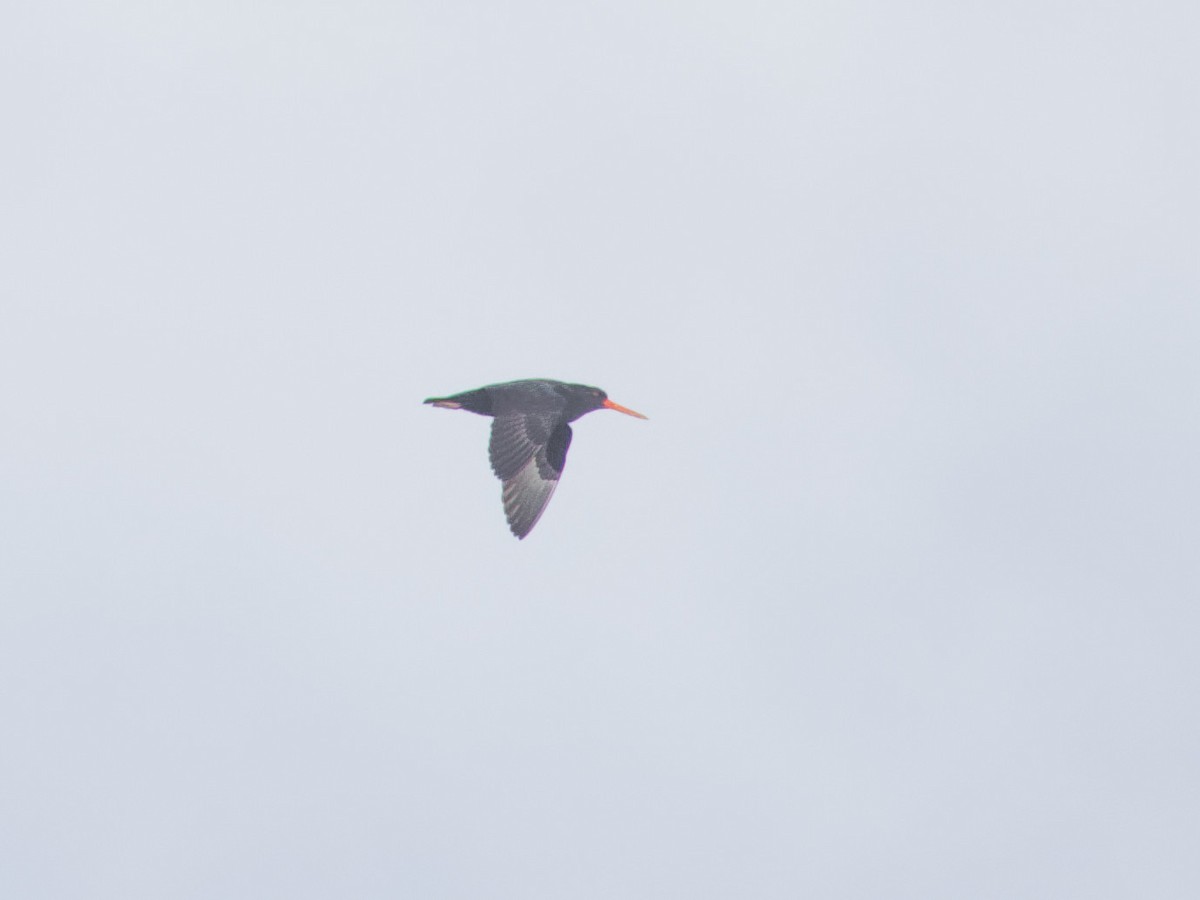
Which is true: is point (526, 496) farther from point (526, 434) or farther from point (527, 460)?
point (526, 434)

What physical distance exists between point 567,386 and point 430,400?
1900mm

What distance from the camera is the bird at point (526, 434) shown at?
21.1m

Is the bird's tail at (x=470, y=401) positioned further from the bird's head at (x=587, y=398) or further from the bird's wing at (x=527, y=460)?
the bird's head at (x=587, y=398)

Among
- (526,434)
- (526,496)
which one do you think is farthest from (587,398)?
(526,496)

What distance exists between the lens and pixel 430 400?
21734mm

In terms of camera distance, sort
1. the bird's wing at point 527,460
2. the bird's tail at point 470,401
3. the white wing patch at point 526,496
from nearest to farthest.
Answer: the white wing patch at point 526,496, the bird's wing at point 527,460, the bird's tail at point 470,401

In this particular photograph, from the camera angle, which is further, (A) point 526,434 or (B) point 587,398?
(B) point 587,398

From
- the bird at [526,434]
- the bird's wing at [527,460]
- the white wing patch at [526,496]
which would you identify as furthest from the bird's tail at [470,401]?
the white wing patch at [526,496]

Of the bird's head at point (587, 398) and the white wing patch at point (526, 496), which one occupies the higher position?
the bird's head at point (587, 398)

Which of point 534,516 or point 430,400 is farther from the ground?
point 430,400

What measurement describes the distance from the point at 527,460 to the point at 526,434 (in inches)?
15.6

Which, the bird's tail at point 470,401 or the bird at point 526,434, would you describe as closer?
the bird at point 526,434

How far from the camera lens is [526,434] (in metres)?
21.5

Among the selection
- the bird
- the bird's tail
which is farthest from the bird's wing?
the bird's tail
